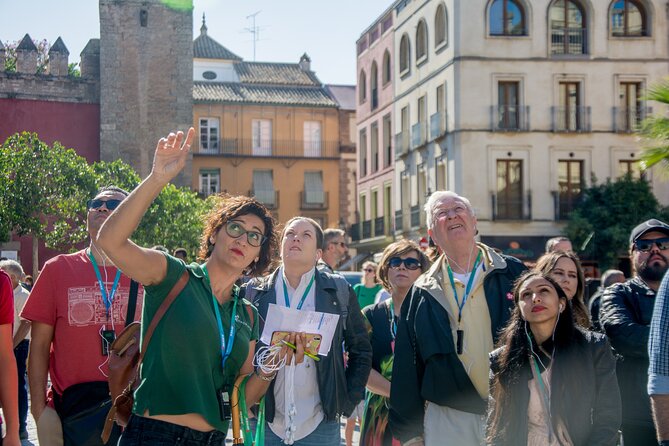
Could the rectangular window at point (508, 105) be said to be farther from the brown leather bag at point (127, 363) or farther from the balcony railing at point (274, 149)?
the brown leather bag at point (127, 363)

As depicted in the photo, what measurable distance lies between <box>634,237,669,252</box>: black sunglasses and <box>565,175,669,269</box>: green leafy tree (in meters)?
31.5

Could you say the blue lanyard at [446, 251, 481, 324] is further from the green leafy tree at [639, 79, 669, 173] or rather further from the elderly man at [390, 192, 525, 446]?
the green leafy tree at [639, 79, 669, 173]

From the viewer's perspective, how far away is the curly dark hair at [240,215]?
499cm

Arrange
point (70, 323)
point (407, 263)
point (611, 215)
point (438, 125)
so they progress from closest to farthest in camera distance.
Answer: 1. point (70, 323)
2. point (407, 263)
3. point (611, 215)
4. point (438, 125)

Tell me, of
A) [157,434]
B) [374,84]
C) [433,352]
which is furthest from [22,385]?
[374,84]

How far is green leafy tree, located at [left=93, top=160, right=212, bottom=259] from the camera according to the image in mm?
35906

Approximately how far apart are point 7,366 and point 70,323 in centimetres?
71

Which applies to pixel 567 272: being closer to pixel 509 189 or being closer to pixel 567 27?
pixel 509 189

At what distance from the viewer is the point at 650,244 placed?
22.2ft

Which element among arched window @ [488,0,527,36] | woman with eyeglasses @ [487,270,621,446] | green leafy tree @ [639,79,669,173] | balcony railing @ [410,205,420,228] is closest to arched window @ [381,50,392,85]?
balcony railing @ [410,205,420,228]

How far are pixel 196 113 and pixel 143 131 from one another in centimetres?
1695

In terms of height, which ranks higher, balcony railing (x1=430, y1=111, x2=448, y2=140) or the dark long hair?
balcony railing (x1=430, y1=111, x2=448, y2=140)

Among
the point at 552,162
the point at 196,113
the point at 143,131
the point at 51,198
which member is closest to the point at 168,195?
the point at 51,198

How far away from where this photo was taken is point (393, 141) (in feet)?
158
